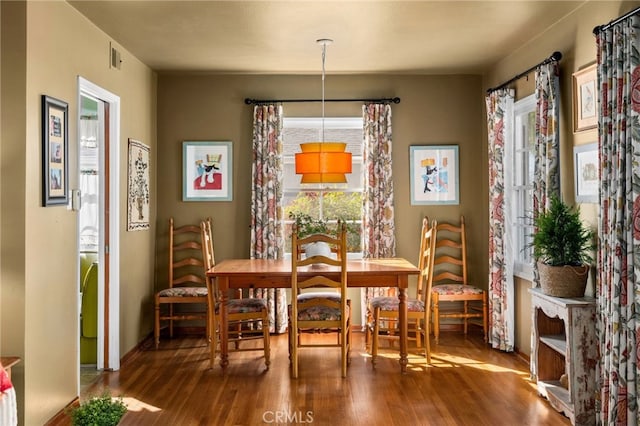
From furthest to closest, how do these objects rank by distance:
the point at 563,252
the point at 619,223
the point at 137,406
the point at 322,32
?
the point at 322,32, the point at 137,406, the point at 563,252, the point at 619,223

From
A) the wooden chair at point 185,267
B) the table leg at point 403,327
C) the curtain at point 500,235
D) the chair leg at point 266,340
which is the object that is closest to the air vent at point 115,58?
the wooden chair at point 185,267

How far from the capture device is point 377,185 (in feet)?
20.6

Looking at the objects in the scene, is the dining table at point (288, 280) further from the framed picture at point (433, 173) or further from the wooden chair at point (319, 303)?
the framed picture at point (433, 173)

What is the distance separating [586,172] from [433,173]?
2404mm

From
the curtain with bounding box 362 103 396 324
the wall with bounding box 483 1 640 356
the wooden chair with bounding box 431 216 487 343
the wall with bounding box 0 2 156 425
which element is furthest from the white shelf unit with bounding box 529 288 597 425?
the wall with bounding box 0 2 156 425

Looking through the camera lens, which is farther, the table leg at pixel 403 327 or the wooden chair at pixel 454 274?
the wooden chair at pixel 454 274

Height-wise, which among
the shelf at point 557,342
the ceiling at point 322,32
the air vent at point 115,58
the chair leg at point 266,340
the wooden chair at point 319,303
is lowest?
the chair leg at point 266,340

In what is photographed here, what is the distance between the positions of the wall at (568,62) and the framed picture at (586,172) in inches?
1.9

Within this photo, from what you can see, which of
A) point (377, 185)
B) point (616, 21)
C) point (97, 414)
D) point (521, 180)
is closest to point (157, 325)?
point (377, 185)

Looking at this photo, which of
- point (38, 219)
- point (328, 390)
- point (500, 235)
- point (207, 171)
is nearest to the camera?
point (38, 219)

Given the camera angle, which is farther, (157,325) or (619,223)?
(157,325)

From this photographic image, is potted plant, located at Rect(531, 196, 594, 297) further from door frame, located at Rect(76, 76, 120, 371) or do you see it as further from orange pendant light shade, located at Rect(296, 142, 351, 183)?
door frame, located at Rect(76, 76, 120, 371)

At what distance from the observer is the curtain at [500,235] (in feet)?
17.7

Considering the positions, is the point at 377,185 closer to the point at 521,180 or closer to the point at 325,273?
the point at 521,180
